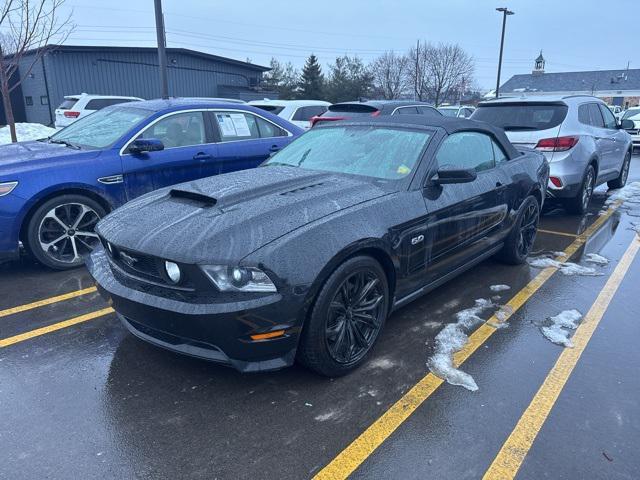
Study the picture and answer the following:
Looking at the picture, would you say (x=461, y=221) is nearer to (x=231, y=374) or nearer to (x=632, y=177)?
(x=231, y=374)

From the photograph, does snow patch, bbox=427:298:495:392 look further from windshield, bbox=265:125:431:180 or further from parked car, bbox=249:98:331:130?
parked car, bbox=249:98:331:130

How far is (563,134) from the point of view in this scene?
6.62 m

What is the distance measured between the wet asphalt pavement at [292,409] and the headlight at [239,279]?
749 mm

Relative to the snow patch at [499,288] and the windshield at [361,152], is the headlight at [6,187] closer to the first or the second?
the windshield at [361,152]

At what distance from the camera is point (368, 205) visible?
3131 millimetres

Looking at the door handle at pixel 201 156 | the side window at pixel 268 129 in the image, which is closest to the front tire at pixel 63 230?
the door handle at pixel 201 156

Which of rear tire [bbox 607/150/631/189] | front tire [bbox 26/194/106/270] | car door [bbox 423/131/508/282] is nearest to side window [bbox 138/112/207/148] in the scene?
front tire [bbox 26/194/106/270]

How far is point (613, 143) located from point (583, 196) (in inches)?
67.5

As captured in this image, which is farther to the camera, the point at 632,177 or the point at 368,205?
the point at 632,177

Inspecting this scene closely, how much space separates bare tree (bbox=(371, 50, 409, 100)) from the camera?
194ft

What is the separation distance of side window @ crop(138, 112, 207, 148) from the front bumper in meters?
2.99

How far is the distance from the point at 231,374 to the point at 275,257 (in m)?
0.98

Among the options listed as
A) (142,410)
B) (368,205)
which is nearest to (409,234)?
(368,205)

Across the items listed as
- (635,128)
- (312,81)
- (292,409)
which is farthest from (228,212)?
(312,81)
